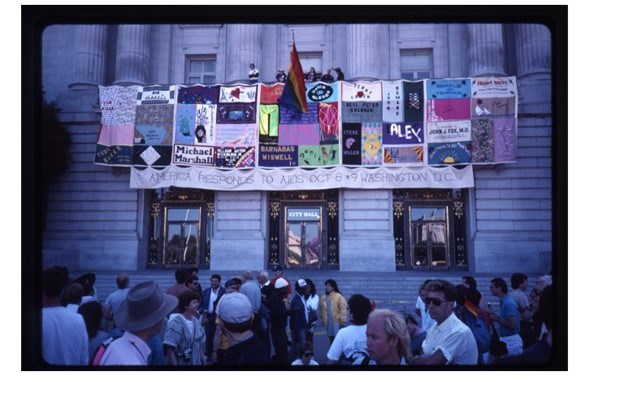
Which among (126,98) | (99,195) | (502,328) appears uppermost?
(126,98)

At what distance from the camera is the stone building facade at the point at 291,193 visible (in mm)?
18938

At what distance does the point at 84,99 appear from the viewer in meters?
19.9

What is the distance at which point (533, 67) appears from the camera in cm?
1938

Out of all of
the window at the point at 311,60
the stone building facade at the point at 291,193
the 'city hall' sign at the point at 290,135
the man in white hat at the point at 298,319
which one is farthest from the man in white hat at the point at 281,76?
the man in white hat at the point at 298,319

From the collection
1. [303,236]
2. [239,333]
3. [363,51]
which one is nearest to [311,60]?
[363,51]

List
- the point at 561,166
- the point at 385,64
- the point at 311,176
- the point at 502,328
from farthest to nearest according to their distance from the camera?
the point at 385,64 → the point at 311,176 → the point at 502,328 → the point at 561,166

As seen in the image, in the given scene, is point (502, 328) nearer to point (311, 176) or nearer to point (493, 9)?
point (493, 9)

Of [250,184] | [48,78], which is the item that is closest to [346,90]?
[250,184]

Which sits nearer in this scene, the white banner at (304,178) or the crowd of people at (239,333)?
the crowd of people at (239,333)

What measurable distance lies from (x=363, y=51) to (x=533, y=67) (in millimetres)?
6816

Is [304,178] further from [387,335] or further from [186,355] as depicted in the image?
[387,335]

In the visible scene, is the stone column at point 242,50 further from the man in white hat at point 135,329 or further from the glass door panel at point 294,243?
the man in white hat at point 135,329

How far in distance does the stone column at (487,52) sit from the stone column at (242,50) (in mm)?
8752

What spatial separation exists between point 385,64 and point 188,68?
8707 millimetres
